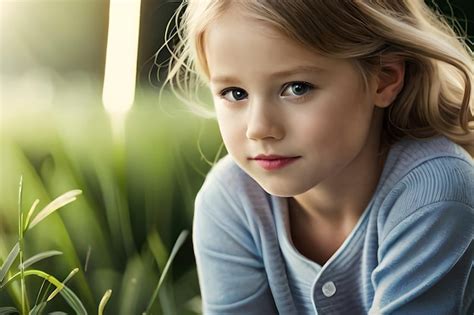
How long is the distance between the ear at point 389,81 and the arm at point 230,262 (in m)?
0.28

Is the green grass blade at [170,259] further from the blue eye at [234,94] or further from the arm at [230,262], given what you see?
the blue eye at [234,94]

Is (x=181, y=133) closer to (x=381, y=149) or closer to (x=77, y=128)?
(x=77, y=128)

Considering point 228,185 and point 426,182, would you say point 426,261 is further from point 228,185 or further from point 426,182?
point 228,185

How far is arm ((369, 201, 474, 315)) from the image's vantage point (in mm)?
1333

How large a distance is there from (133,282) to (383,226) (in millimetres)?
574

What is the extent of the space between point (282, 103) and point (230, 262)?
318 mm

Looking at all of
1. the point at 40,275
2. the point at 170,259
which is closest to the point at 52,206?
the point at 40,275

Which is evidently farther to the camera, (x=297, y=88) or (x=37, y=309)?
(x=37, y=309)

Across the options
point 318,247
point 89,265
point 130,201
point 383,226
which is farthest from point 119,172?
point 383,226

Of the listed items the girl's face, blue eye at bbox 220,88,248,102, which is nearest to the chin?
the girl's face

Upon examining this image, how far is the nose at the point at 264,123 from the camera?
1260mm

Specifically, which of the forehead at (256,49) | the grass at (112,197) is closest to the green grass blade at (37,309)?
the grass at (112,197)

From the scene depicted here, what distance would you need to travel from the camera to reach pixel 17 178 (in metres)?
1.78

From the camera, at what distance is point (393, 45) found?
1314 mm
